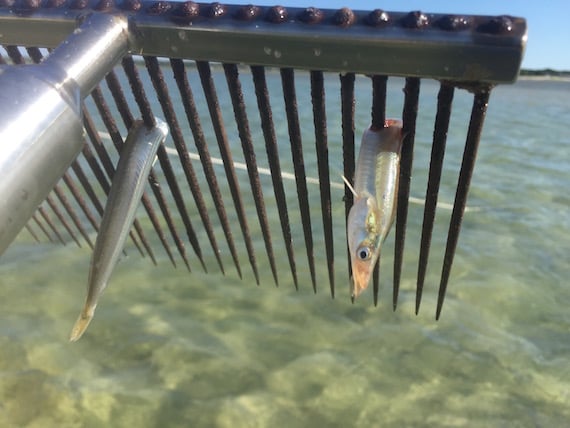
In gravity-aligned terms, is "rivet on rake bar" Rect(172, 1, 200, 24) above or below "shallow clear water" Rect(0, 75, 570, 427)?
above

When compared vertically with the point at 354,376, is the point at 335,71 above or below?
above

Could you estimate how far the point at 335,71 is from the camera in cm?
168

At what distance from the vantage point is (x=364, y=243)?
1.84m

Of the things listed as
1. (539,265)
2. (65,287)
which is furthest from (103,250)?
(539,265)

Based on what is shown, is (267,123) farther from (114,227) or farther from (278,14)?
(114,227)

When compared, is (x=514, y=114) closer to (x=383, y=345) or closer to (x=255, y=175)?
(x=383, y=345)

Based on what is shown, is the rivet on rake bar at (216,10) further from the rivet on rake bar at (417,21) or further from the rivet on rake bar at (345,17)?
the rivet on rake bar at (417,21)

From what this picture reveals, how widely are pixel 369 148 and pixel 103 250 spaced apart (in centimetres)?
89

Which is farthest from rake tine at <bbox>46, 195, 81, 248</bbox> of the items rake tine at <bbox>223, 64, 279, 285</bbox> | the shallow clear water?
rake tine at <bbox>223, 64, 279, 285</bbox>

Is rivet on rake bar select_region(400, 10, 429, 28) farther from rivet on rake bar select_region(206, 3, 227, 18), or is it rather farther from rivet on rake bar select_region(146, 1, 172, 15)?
rivet on rake bar select_region(146, 1, 172, 15)

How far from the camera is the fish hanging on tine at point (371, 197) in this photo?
72.7 inches

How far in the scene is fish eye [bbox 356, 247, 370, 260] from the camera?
183cm

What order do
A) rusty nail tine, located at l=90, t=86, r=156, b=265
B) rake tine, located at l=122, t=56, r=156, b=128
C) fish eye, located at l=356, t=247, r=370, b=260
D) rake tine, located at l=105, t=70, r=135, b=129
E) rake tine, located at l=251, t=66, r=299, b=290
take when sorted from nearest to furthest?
fish eye, located at l=356, t=247, r=370, b=260, rake tine, located at l=251, t=66, r=299, b=290, rake tine, located at l=122, t=56, r=156, b=128, rake tine, located at l=105, t=70, r=135, b=129, rusty nail tine, located at l=90, t=86, r=156, b=265

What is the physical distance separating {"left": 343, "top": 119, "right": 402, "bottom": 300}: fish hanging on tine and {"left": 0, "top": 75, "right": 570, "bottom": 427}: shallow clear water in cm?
138
